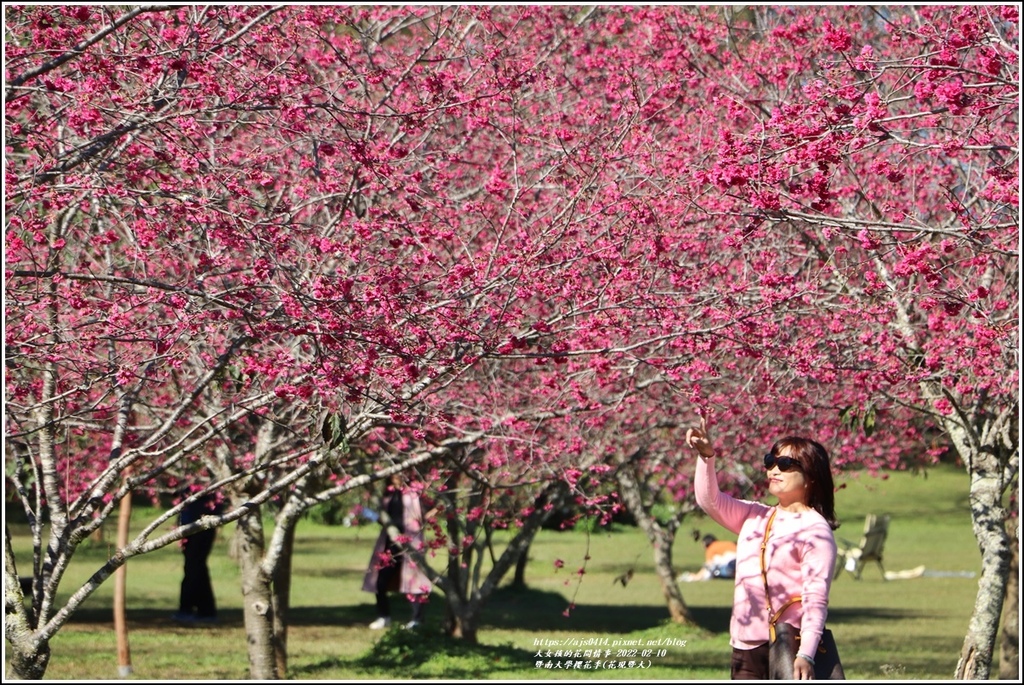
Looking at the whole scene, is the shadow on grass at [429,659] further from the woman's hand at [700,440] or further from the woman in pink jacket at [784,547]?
the woman's hand at [700,440]

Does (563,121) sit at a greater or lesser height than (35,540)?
greater

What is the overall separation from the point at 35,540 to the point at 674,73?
5.77m

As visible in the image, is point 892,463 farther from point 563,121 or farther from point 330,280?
point 330,280

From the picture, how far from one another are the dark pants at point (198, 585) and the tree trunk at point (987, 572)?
1116 centimetres

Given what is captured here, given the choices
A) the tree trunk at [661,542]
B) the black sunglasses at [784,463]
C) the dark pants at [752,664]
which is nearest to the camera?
the dark pants at [752,664]

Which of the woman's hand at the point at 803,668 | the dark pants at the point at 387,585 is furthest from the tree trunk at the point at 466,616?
the woman's hand at the point at 803,668

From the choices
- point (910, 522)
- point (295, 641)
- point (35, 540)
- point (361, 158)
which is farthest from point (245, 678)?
point (910, 522)

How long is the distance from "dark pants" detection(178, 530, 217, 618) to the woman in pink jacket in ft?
43.7

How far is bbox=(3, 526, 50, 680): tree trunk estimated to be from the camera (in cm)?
660

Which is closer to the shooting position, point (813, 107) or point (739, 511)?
point (739, 511)

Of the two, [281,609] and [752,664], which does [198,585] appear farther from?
[752,664]

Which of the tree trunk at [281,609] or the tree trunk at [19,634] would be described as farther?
the tree trunk at [281,609]

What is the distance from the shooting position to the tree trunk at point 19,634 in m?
6.60

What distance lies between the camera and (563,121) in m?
9.37
